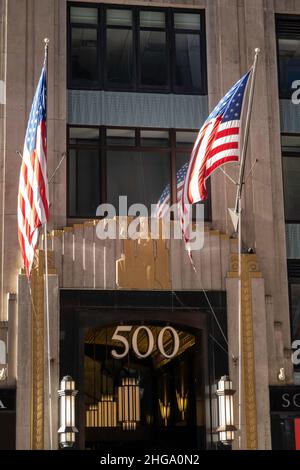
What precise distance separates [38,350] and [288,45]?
1094 cm

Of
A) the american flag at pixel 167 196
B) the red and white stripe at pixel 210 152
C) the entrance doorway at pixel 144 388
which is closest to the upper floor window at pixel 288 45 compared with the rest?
the american flag at pixel 167 196

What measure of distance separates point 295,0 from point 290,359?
32.2 ft

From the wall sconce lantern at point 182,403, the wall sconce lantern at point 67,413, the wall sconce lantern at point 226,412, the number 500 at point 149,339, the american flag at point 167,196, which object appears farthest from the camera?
the wall sconce lantern at point 182,403

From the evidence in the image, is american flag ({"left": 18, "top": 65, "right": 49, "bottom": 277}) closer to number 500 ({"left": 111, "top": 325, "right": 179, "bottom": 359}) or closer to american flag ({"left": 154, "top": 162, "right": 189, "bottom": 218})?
number 500 ({"left": 111, "top": 325, "right": 179, "bottom": 359})

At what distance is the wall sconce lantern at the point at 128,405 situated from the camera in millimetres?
27422

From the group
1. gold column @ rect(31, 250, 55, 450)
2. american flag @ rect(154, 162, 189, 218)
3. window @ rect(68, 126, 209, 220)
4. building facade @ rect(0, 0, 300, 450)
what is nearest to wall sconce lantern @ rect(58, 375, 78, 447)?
building facade @ rect(0, 0, 300, 450)

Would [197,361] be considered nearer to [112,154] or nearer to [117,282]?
[117,282]

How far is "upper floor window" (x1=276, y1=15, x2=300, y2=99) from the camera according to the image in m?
30.0

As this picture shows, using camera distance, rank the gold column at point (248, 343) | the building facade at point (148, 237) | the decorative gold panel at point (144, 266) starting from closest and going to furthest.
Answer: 1. the gold column at point (248, 343)
2. the building facade at point (148, 237)
3. the decorative gold panel at point (144, 266)

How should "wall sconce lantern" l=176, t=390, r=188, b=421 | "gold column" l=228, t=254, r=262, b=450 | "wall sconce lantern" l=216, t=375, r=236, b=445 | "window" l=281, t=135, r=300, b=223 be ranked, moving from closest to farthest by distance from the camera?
1. "wall sconce lantern" l=216, t=375, r=236, b=445
2. "gold column" l=228, t=254, r=262, b=450
3. "wall sconce lantern" l=176, t=390, r=188, b=421
4. "window" l=281, t=135, r=300, b=223

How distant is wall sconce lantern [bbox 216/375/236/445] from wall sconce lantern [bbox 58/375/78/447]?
3295 millimetres

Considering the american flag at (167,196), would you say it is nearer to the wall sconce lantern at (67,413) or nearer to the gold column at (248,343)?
the gold column at (248,343)

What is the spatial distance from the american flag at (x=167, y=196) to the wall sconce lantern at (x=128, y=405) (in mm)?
4314

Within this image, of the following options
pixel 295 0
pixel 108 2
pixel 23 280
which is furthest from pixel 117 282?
pixel 295 0
